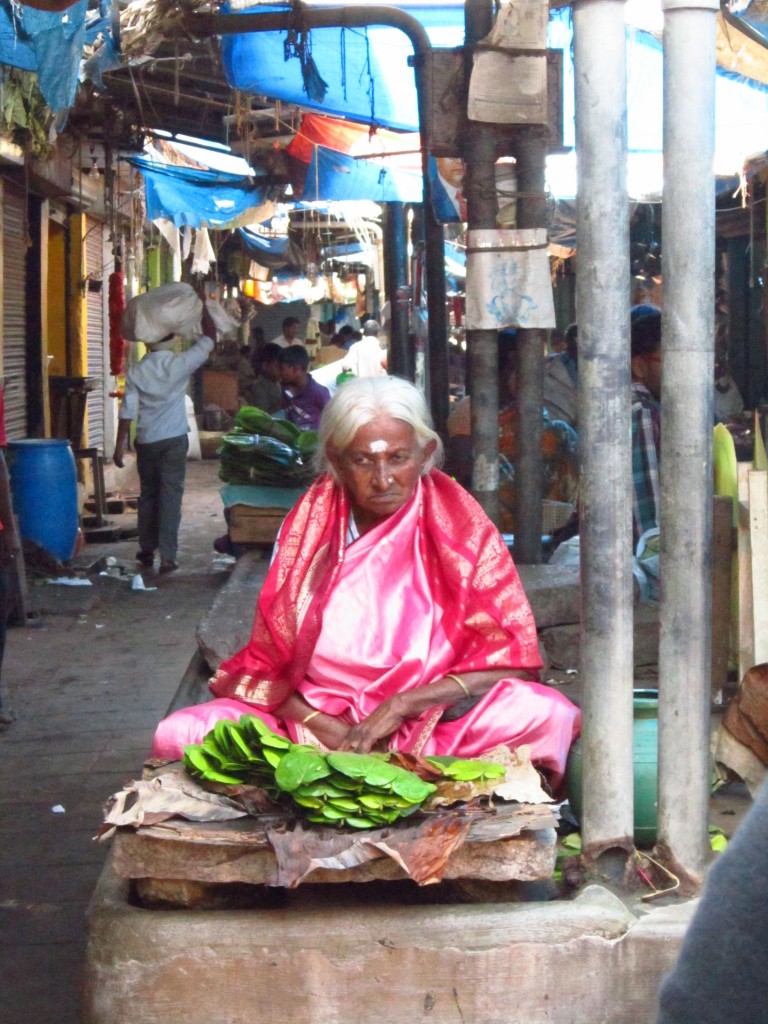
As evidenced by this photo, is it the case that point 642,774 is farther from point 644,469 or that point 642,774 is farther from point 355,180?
point 355,180

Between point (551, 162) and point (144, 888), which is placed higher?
point (551, 162)

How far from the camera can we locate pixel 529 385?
4.90 m

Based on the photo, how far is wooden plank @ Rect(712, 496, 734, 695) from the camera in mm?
3898

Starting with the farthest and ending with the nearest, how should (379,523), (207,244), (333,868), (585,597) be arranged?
(207,244), (379,523), (585,597), (333,868)

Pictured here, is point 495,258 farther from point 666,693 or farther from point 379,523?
point 666,693

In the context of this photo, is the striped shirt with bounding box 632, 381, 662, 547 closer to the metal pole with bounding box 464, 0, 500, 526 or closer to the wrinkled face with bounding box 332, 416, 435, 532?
the metal pole with bounding box 464, 0, 500, 526

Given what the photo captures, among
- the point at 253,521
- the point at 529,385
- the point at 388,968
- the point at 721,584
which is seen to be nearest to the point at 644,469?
the point at 529,385

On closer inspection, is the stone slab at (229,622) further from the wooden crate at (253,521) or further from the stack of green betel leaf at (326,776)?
the stack of green betel leaf at (326,776)

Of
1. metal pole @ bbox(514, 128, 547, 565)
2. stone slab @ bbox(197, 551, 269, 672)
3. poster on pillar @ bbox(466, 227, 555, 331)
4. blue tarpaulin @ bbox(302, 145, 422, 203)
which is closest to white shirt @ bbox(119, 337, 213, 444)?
blue tarpaulin @ bbox(302, 145, 422, 203)

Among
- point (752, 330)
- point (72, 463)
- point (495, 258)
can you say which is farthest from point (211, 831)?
point (752, 330)

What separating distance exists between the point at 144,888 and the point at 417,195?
863 cm

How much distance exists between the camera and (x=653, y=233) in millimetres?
15625

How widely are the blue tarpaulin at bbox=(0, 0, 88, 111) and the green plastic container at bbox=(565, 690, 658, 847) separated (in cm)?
356

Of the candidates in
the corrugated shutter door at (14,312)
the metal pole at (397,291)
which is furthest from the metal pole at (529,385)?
the corrugated shutter door at (14,312)
